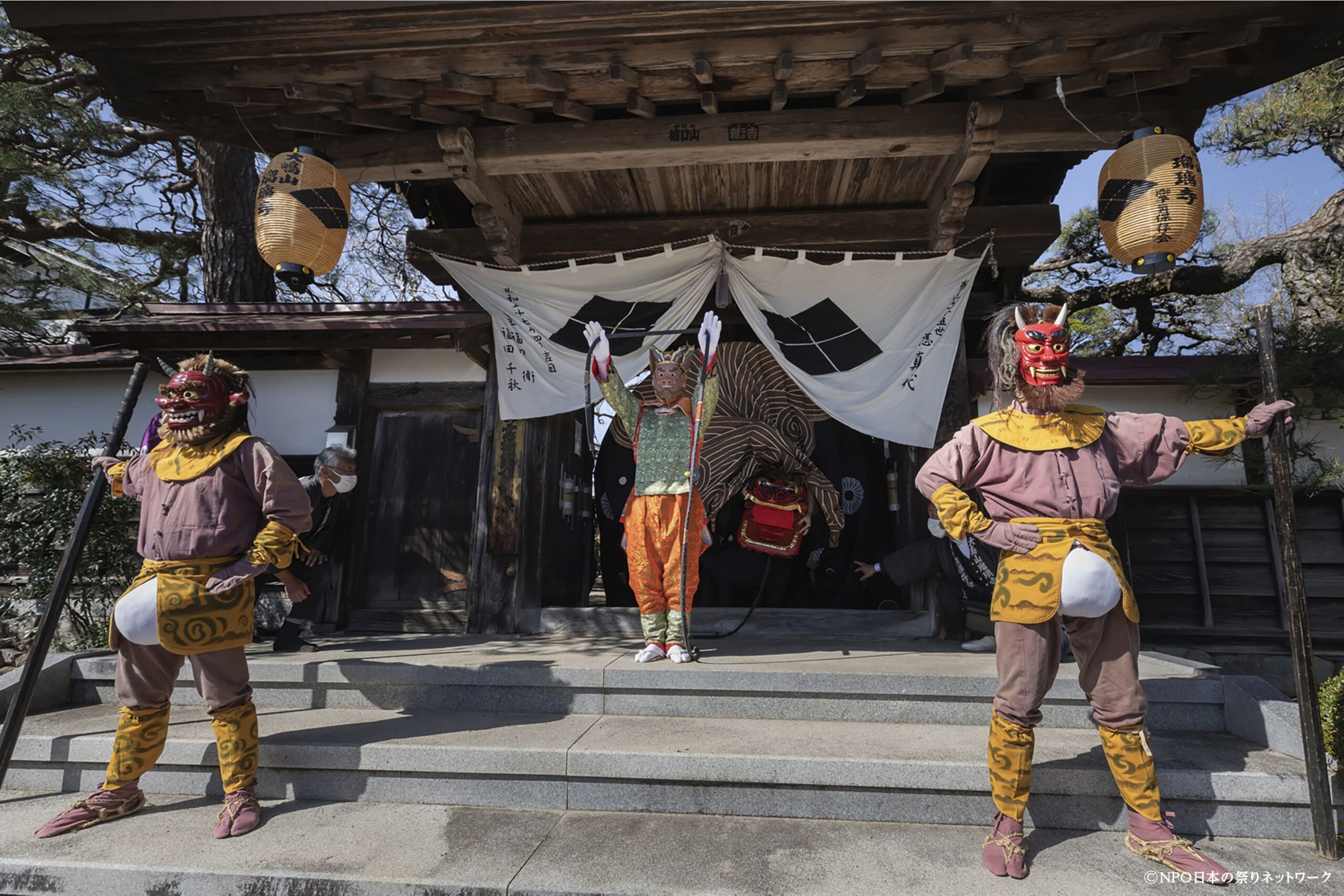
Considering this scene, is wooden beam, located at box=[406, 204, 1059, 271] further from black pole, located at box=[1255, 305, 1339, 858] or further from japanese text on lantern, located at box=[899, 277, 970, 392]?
black pole, located at box=[1255, 305, 1339, 858]

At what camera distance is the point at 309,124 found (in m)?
4.77

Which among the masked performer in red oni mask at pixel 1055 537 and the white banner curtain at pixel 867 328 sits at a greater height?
the white banner curtain at pixel 867 328

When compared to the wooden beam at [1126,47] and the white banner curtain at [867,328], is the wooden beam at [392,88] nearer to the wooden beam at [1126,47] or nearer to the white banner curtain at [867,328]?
the white banner curtain at [867,328]

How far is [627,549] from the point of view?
4609 millimetres

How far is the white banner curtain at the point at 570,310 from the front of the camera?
542cm

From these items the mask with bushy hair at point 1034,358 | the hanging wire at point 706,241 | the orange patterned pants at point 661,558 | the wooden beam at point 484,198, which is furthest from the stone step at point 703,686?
the wooden beam at point 484,198

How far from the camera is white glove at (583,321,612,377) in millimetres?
4512

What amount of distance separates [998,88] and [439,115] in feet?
12.0

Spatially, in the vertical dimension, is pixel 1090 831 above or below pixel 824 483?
below

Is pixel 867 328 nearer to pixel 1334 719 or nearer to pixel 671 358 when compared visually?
pixel 671 358

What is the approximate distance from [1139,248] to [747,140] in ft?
8.22

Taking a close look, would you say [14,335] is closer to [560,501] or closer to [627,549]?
[560,501]

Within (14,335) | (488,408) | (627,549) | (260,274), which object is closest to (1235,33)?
(627,549)

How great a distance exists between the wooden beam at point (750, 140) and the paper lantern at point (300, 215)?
519mm
